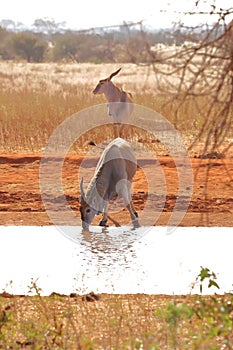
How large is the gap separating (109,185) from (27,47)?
2056 inches

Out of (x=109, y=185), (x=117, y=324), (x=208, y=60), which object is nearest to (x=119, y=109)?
(x=109, y=185)

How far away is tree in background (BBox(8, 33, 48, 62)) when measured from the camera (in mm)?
61219

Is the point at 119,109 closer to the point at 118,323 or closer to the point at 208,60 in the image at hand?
the point at 118,323

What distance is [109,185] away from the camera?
11211mm

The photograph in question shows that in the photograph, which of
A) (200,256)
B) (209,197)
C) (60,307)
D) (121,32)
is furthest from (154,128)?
(121,32)

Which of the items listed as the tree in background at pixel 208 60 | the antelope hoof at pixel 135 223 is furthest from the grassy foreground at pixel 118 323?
the antelope hoof at pixel 135 223

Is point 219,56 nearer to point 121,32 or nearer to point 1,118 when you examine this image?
point 121,32

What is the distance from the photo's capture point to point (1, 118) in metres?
19.2

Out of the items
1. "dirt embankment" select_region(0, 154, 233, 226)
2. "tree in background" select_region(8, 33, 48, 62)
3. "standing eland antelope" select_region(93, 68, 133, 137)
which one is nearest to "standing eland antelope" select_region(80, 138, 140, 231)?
"dirt embankment" select_region(0, 154, 233, 226)

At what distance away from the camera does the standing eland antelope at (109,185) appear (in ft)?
35.7

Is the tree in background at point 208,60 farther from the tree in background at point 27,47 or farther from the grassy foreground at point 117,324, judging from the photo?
the tree in background at point 27,47

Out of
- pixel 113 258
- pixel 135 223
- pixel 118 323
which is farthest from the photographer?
pixel 135 223

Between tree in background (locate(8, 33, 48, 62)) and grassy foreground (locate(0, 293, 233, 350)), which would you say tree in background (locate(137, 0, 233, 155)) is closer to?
grassy foreground (locate(0, 293, 233, 350))

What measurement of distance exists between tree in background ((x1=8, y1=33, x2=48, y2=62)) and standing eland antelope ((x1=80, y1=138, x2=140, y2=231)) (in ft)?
167
